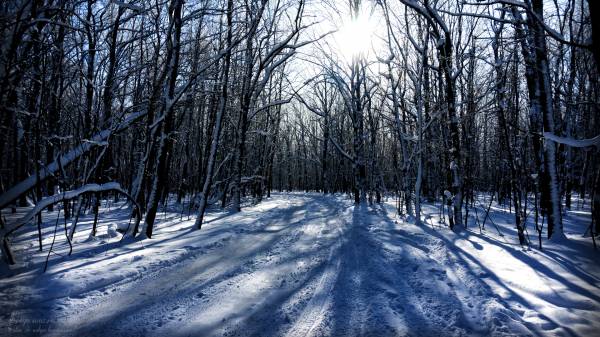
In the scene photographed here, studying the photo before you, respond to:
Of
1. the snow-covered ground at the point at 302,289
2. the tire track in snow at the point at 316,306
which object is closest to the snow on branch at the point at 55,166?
the snow-covered ground at the point at 302,289

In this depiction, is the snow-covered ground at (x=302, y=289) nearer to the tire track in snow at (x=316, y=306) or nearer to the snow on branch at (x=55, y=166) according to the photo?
the tire track in snow at (x=316, y=306)

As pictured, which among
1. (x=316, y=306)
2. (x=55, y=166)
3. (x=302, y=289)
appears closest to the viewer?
(x=316, y=306)

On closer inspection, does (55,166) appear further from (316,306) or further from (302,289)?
(316,306)

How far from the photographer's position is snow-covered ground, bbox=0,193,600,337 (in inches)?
124

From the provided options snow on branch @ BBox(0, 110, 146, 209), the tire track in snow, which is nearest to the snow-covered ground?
the tire track in snow

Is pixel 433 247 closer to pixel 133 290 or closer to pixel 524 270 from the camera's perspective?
pixel 524 270

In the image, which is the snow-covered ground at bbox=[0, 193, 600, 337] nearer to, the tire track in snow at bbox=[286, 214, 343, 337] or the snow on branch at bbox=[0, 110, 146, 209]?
the tire track in snow at bbox=[286, 214, 343, 337]

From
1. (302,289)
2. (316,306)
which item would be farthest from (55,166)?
(316,306)

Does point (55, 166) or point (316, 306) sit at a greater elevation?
point (55, 166)

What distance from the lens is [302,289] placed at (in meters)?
4.18

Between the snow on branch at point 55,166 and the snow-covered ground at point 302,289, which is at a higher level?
the snow on branch at point 55,166

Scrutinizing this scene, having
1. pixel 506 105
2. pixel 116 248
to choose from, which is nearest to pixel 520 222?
pixel 506 105

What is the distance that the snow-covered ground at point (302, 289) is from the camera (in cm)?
316

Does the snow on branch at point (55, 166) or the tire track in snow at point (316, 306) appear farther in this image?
the snow on branch at point (55, 166)
